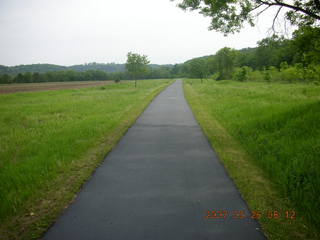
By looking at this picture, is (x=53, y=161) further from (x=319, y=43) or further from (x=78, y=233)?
(x=319, y=43)

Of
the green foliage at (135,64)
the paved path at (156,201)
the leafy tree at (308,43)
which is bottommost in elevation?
the paved path at (156,201)

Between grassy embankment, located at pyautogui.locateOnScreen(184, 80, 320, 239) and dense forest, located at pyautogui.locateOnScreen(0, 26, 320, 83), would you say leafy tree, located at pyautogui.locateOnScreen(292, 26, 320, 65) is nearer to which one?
dense forest, located at pyautogui.locateOnScreen(0, 26, 320, 83)

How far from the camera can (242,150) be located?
20.1ft

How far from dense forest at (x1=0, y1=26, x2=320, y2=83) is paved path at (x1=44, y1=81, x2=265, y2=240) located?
220 inches

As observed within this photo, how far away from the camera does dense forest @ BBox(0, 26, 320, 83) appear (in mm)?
7512

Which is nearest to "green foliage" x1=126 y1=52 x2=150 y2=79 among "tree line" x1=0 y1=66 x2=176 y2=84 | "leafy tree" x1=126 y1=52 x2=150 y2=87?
"leafy tree" x1=126 y1=52 x2=150 y2=87

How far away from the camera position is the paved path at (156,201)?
9.10 ft

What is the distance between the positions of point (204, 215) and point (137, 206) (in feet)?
3.61

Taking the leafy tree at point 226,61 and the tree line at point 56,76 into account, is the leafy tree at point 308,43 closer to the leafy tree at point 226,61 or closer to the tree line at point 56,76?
the tree line at point 56,76

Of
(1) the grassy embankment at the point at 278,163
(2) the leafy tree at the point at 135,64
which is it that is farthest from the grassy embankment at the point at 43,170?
(2) the leafy tree at the point at 135,64

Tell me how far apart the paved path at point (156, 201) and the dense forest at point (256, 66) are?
18.4 ft

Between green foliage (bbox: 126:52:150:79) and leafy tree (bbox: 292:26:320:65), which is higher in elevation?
green foliage (bbox: 126:52:150:79)

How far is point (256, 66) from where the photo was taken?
82.5m

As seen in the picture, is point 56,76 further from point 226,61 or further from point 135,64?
point 226,61
